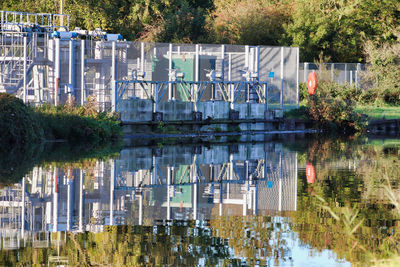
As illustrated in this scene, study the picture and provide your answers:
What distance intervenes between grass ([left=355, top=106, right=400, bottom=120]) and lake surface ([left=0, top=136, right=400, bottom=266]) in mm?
19051

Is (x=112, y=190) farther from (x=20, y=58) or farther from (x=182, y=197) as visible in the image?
(x=20, y=58)

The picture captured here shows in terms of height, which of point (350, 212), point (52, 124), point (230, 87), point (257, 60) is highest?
point (257, 60)

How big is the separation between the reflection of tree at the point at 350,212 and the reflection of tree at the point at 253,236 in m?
0.38

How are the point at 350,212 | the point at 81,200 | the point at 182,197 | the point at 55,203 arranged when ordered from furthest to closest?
the point at 182,197
the point at 81,200
the point at 55,203
the point at 350,212

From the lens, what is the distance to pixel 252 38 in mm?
56375

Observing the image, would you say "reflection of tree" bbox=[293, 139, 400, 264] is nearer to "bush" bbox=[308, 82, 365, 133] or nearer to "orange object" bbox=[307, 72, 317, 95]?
"bush" bbox=[308, 82, 365, 133]

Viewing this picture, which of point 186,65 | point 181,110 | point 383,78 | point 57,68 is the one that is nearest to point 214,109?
point 181,110

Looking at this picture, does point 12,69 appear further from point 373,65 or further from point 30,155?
point 373,65

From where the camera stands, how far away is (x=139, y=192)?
15156 mm

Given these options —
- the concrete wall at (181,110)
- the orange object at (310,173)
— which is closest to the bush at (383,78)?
the concrete wall at (181,110)

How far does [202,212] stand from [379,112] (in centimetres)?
3359

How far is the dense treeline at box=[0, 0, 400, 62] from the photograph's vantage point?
175 ft

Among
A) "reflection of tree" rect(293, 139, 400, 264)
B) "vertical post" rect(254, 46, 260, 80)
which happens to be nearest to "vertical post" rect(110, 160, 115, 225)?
"reflection of tree" rect(293, 139, 400, 264)

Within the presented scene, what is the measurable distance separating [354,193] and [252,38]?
41.9 meters
